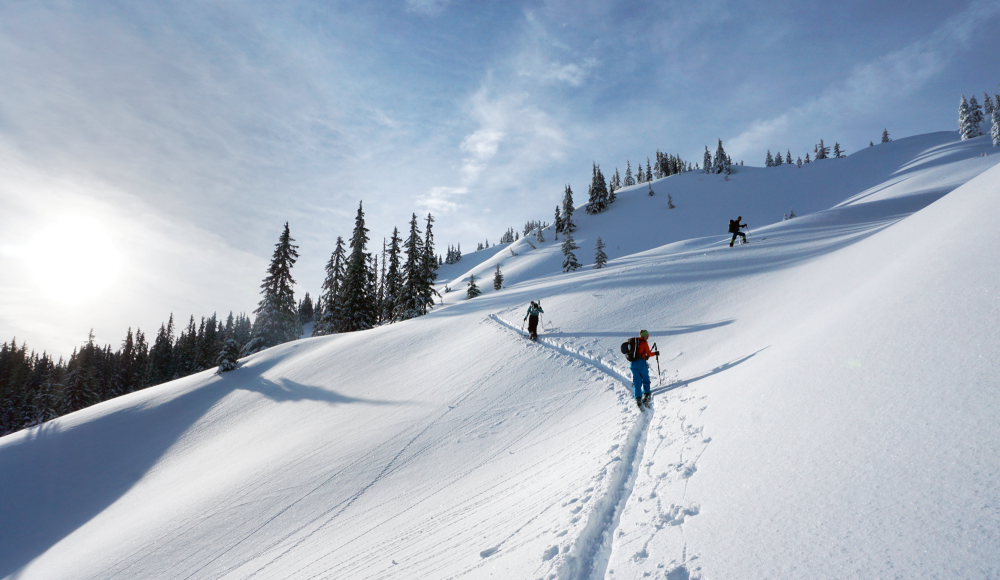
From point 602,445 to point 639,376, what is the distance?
227 cm

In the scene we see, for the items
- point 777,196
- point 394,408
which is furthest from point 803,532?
point 777,196

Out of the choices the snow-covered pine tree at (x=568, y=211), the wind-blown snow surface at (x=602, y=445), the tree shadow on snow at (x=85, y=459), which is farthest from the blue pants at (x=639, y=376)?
the snow-covered pine tree at (x=568, y=211)

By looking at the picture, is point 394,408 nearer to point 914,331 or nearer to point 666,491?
point 666,491

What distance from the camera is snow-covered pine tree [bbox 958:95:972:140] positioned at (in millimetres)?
92625

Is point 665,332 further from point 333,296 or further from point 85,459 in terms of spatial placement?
point 333,296

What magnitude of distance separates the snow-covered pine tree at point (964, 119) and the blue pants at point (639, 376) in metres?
145

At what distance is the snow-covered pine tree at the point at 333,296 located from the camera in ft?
125

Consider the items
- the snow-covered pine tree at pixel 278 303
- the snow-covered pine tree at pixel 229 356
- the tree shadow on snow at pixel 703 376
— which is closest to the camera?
the tree shadow on snow at pixel 703 376

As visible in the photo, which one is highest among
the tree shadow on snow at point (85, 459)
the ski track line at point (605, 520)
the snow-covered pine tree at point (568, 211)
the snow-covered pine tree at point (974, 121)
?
the snow-covered pine tree at point (974, 121)

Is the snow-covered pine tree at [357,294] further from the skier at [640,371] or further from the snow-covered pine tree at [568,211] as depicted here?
the snow-covered pine tree at [568,211]

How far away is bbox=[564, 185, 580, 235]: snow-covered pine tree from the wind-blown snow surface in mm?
67299

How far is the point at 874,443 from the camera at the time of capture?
3527mm

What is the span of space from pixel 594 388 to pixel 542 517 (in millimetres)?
5832

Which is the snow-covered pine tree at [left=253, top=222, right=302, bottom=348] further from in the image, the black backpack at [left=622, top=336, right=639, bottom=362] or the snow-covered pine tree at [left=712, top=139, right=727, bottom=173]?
the snow-covered pine tree at [left=712, top=139, right=727, bottom=173]
